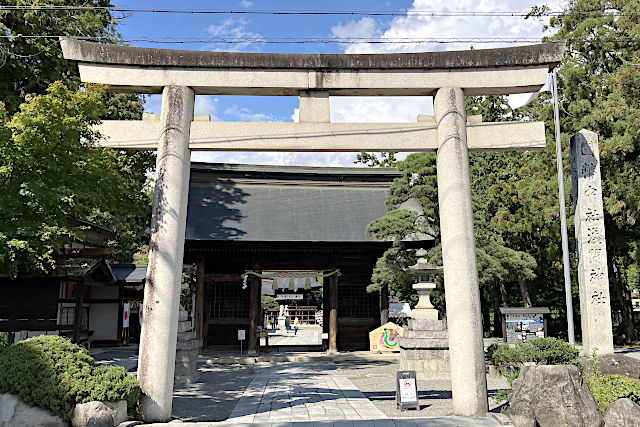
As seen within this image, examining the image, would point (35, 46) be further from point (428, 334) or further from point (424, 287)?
point (428, 334)

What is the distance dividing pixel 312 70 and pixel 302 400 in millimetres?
6799

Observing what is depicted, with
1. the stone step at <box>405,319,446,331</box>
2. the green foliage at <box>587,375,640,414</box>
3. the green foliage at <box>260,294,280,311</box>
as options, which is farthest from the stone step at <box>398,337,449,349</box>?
the green foliage at <box>260,294,280,311</box>

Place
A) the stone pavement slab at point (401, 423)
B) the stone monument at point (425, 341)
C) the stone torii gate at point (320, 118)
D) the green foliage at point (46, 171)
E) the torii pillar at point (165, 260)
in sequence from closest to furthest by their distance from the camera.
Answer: the stone pavement slab at point (401, 423) < the torii pillar at point (165, 260) < the stone torii gate at point (320, 118) < the green foliage at point (46, 171) < the stone monument at point (425, 341)

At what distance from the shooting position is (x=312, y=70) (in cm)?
837

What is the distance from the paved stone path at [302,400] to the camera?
8.59 m

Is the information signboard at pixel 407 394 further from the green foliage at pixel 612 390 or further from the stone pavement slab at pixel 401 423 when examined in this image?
the green foliage at pixel 612 390

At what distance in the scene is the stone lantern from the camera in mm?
14188

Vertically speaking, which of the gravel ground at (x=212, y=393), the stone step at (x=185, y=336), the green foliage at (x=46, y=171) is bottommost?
the gravel ground at (x=212, y=393)

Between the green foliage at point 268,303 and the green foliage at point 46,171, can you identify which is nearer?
the green foliage at point 46,171

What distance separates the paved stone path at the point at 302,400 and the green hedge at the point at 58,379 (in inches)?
75.4

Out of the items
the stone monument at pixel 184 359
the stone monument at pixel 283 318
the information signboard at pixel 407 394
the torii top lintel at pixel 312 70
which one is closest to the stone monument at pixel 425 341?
the information signboard at pixel 407 394

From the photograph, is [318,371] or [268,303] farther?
[268,303]

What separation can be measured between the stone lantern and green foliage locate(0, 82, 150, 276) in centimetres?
887

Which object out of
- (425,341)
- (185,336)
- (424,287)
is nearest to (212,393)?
(185,336)
